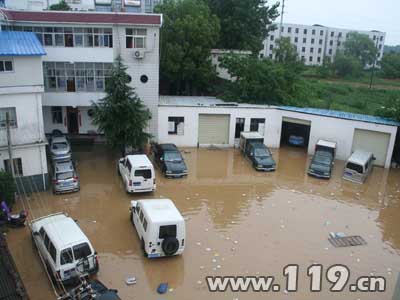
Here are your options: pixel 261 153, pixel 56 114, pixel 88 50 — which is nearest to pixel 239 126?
pixel 261 153

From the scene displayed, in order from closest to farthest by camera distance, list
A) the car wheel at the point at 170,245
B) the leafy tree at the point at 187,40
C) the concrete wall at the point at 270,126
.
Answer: the car wheel at the point at 170,245
the concrete wall at the point at 270,126
the leafy tree at the point at 187,40

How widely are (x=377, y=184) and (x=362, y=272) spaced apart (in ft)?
30.0

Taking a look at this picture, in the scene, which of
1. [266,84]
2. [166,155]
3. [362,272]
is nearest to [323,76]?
[266,84]

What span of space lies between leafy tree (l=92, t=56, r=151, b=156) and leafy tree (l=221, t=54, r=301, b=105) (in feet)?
29.6

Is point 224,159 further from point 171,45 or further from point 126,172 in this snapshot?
point 171,45

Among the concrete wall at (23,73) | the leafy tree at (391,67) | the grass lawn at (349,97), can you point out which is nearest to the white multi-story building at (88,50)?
the concrete wall at (23,73)

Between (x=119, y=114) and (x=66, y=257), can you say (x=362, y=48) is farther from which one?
(x=66, y=257)

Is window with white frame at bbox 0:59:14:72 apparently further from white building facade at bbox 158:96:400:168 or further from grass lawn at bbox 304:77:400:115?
grass lawn at bbox 304:77:400:115

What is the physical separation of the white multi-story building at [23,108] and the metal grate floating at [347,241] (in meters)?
12.6

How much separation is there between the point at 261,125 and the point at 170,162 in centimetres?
797

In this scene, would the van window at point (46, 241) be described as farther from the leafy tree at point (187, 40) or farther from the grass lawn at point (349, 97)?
the grass lawn at point (349, 97)

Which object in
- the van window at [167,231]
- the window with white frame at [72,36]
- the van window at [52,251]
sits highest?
the window with white frame at [72,36]

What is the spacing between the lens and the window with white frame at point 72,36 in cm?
2128

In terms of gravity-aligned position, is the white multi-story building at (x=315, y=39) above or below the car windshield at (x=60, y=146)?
above
